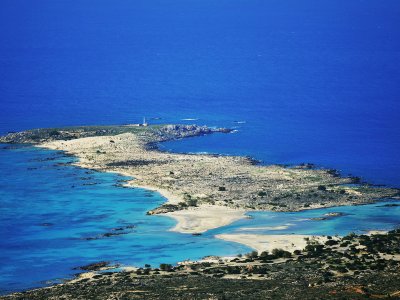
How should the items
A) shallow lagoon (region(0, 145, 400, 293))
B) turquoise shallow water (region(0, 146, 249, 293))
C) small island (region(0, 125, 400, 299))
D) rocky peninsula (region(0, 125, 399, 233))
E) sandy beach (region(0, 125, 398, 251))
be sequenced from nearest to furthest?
→ 1. small island (region(0, 125, 400, 299))
2. turquoise shallow water (region(0, 146, 249, 293))
3. shallow lagoon (region(0, 145, 400, 293))
4. sandy beach (region(0, 125, 398, 251))
5. rocky peninsula (region(0, 125, 399, 233))

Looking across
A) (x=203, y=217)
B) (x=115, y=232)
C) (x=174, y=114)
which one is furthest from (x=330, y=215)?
(x=174, y=114)

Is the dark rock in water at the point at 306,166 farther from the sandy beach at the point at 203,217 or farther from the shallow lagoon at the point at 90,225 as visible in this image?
the sandy beach at the point at 203,217

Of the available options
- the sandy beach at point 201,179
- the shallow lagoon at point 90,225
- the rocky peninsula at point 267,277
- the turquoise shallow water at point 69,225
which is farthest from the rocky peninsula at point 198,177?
the rocky peninsula at point 267,277

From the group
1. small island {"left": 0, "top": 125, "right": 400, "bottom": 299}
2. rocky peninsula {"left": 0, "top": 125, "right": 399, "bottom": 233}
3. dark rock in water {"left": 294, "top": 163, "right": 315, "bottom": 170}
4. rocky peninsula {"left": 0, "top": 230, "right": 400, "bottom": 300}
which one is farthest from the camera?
dark rock in water {"left": 294, "top": 163, "right": 315, "bottom": 170}

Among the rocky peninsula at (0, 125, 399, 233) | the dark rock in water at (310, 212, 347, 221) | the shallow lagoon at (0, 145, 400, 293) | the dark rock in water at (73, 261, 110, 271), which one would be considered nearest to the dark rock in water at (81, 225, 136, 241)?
the shallow lagoon at (0, 145, 400, 293)

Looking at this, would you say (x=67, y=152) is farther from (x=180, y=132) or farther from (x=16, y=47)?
(x=16, y=47)

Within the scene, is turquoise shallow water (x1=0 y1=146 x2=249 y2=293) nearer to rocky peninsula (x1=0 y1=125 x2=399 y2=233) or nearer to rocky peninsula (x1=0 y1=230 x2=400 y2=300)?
rocky peninsula (x1=0 y1=125 x2=399 y2=233)
